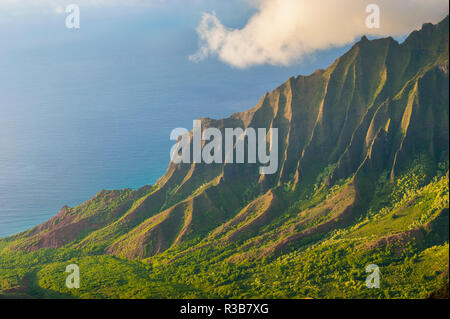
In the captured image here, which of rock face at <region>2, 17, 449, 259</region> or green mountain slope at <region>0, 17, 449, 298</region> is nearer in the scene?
green mountain slope at <region>0, 17, 449, 298</region>

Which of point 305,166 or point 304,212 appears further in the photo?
point 305,166

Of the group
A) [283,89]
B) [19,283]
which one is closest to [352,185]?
[283,89]

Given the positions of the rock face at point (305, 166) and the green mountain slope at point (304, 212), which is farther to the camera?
the rock face at point (305, 166)

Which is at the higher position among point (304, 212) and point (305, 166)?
point (305, 166)
